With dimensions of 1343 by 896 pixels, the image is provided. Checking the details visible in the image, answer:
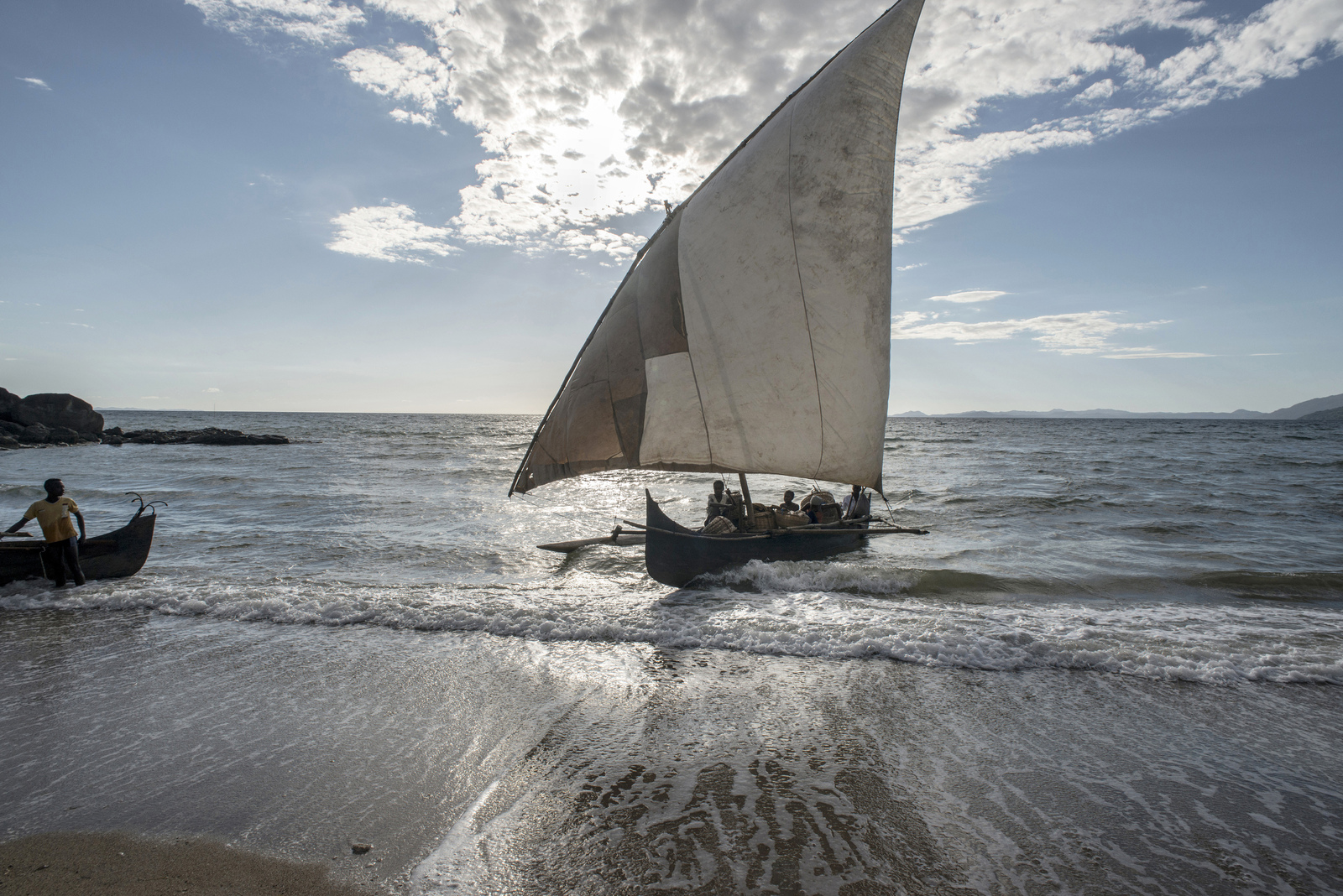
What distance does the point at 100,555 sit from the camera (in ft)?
33.6

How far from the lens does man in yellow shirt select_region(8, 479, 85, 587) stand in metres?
9.46

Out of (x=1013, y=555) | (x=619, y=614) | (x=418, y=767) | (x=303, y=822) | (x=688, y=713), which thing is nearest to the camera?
(x=303, y=822)

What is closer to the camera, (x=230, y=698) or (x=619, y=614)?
(x=230, y=698)

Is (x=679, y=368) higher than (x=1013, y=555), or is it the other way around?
(x=679, y=368)

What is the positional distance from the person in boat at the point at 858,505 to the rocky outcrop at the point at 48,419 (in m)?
63.1

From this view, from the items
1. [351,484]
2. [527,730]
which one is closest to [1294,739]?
[527,730]

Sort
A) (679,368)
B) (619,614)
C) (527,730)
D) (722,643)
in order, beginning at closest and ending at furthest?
(527,730) → (722,643) → (619,614) → (679,368)

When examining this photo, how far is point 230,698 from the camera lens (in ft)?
19.5

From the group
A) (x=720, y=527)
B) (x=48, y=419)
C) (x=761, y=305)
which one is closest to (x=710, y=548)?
(x=720, y=527)

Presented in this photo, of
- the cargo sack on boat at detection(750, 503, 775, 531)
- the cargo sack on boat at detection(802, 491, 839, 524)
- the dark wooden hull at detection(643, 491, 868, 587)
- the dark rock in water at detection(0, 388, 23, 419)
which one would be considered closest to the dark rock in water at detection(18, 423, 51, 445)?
the dark rock in water at detection(0, 388, 23, 419)

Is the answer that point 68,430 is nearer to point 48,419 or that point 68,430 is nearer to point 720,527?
point 48,419

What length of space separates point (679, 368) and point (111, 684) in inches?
320

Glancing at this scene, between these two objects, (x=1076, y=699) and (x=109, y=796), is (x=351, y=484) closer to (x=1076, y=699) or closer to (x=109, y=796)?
(x=109, y=796)

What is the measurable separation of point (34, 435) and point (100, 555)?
54708 millimetres
